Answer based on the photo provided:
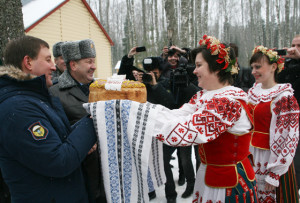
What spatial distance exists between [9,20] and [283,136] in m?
3.30

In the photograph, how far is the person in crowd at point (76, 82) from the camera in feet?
6.61

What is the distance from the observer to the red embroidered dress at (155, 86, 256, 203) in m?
1.51

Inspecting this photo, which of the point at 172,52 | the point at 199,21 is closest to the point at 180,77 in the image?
the point at 172,52

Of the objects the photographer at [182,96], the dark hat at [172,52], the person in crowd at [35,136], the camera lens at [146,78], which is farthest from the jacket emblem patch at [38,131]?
the dark hat at [172,52]

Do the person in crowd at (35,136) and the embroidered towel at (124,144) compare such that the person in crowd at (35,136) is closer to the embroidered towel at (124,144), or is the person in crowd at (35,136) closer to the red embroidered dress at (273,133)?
the embroidered towel at (124,144)

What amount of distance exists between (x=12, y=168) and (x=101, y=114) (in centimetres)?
60

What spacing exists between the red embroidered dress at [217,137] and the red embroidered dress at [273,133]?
59 centimetres

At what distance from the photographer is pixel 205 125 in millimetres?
1522

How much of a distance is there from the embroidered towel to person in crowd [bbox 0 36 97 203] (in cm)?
11

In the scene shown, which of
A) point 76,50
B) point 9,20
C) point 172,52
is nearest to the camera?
point 76,50

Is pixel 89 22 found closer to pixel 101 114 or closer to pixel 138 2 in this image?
pixel 101 114

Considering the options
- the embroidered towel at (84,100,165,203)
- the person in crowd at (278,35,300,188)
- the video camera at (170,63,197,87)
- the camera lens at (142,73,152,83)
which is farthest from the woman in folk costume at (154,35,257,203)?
the person in crowd at (278,35,300,188)

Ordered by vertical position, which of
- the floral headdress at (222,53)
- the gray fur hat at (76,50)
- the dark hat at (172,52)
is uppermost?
the dark hat at (172,52)

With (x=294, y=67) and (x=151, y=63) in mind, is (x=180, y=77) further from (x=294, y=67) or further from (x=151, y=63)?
(x=294, y=67)
